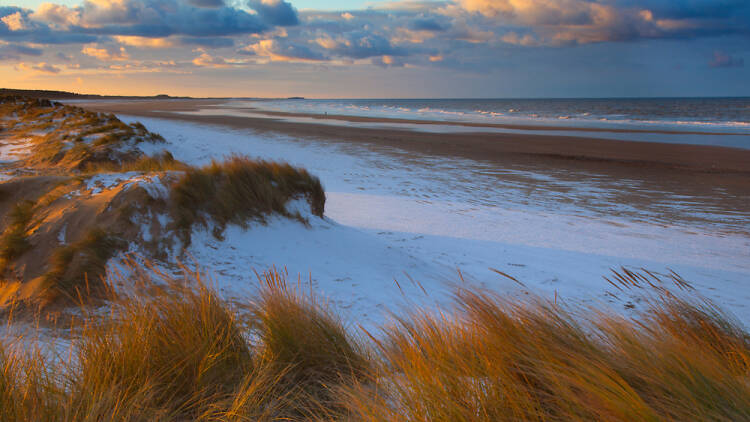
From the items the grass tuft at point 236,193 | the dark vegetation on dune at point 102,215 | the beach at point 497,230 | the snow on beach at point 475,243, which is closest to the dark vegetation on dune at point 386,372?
the beach at point 497,230

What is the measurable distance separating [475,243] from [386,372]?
4.59 metres

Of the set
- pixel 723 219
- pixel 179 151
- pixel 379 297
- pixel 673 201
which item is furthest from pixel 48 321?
pixel 179 151

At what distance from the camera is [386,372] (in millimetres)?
2227

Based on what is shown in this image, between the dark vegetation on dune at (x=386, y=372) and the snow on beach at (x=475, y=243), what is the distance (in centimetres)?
53

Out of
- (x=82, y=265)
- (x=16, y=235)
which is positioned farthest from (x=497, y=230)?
(x=16, y=235)

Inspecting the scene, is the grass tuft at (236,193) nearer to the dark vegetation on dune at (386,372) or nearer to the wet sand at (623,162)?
the dark vegetation on dune at (386,372)

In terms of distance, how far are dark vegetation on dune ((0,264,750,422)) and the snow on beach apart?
0.53 m

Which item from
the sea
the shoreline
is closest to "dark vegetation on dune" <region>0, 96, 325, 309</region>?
the shoreline

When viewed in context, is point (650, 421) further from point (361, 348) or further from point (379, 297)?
point (379, 297)

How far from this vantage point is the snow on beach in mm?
4555

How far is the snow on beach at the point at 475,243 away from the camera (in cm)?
456

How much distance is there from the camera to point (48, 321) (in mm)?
3234

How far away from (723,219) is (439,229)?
5524 millimetres

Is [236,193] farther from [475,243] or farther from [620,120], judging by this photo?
[620,120]
